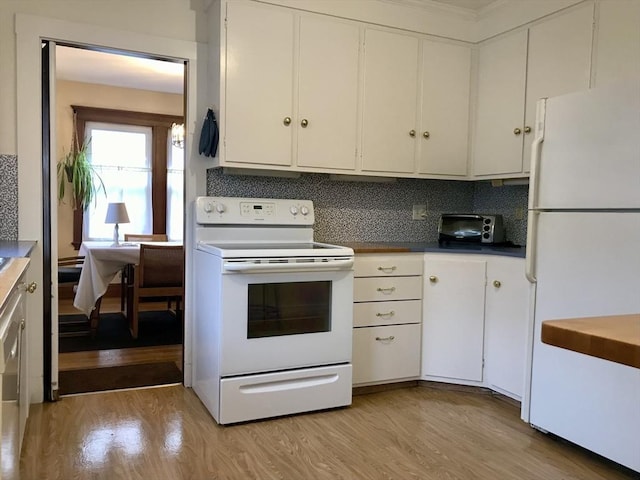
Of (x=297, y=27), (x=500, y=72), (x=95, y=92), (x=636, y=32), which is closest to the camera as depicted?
(x=636, y=32)

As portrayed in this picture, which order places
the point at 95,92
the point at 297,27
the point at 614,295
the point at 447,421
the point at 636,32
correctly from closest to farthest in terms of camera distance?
1. the point at 614,295
2. the point at 636,32
3. the point at 447,421
4. the point at 297,27
5. the point at 95,92

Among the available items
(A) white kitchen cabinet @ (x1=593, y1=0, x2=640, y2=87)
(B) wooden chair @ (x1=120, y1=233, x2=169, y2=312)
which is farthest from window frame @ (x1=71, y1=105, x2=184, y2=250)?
(A) white kitchen cabinet @ (x1=593, y1=0, x2=640, y2=87)

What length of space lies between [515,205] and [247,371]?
2.02 metres

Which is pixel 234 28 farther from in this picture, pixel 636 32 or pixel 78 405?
pixel 78 405

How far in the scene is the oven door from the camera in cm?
250

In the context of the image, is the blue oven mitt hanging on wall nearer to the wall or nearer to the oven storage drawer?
the oven storage drawer

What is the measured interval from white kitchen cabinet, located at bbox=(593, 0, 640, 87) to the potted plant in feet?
15.9

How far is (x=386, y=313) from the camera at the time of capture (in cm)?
299

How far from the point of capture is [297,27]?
288cm

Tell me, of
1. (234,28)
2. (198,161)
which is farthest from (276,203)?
(234,28)

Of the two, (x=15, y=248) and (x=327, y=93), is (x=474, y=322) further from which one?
(x=15, y=248)

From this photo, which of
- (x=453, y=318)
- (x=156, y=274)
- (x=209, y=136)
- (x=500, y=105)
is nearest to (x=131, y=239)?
(x=156, y=274)

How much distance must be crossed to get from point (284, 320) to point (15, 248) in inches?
49.3

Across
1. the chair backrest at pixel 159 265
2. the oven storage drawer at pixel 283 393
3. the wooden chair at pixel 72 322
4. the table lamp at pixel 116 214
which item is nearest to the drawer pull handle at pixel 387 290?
the oven storage drawer at pixel 283 393
